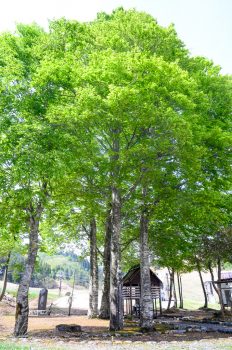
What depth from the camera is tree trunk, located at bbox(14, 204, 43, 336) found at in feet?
44.0

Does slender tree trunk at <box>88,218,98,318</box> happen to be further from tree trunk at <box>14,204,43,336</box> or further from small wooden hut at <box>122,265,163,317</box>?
tree trunk at <box>14,204,43,336</box>

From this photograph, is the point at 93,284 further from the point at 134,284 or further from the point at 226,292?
the point at 226,292

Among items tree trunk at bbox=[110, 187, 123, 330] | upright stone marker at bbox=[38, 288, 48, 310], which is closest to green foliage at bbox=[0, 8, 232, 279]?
tree trunk at bbox=[110, 187, 123, 330]

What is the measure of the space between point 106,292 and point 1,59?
17.4 m

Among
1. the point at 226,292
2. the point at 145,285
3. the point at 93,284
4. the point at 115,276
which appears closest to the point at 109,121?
the point at 115,276

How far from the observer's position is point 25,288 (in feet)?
45.9

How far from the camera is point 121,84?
13.4m

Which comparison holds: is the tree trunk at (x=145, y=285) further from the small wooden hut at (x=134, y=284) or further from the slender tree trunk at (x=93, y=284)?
the small wooden hut at (x=134, y=284)

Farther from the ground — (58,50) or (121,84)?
(58,50)

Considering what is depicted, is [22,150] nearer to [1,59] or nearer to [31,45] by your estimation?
[1,59]

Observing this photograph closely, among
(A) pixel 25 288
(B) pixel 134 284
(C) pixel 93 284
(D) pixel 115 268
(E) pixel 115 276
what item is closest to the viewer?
(A) pixel 25 288

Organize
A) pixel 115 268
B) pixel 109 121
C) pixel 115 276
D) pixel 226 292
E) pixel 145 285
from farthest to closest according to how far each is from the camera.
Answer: pixel 226 292
pixel 145 285
pixel 115 268
pixel 115 276
pixel 109 121

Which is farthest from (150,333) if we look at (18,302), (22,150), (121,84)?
(121,84)

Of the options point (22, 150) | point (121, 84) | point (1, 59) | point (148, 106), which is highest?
point (1, 59)
